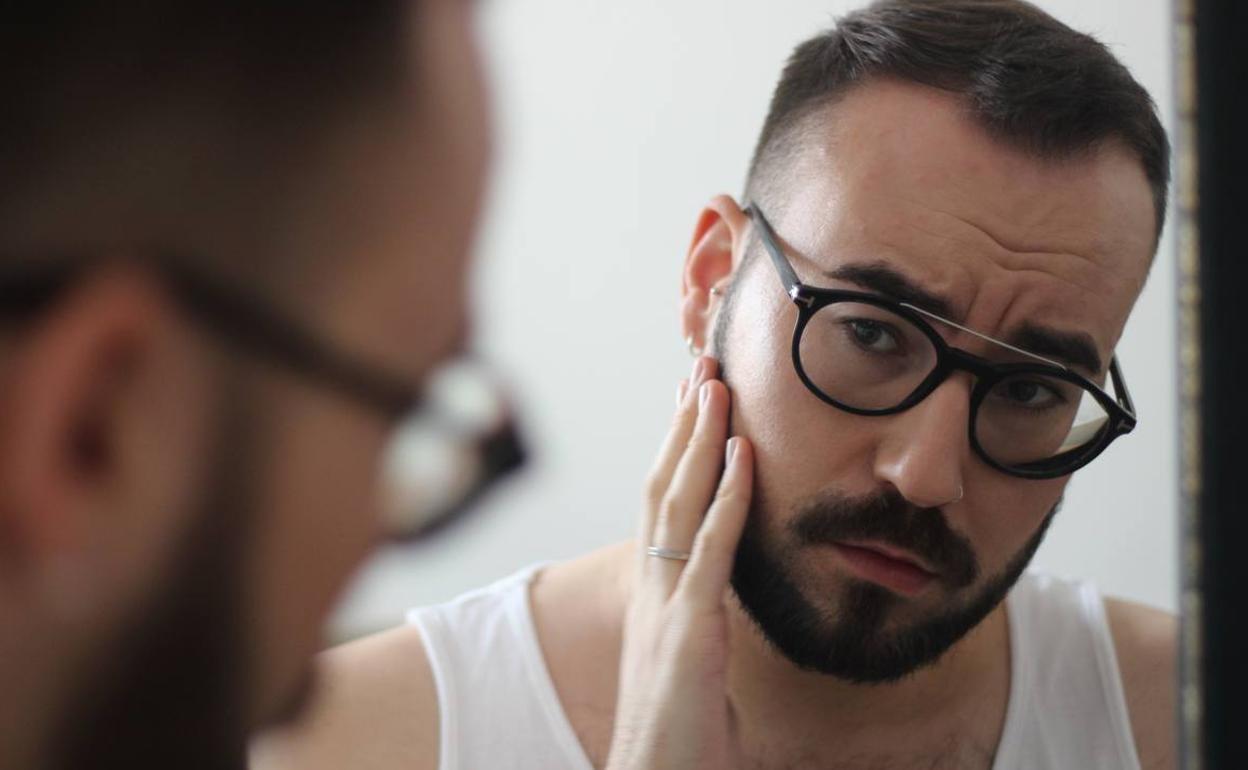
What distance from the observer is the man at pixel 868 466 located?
1038 mm

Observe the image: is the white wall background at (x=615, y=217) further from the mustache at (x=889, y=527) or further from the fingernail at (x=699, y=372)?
the mustache at (x=889, y=527)

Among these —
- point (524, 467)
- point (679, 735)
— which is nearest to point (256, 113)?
point (524, 467)

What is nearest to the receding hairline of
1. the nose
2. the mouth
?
the nose

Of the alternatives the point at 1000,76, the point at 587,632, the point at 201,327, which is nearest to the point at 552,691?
the point at 587,632

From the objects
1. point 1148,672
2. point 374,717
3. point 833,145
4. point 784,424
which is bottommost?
point 374,717

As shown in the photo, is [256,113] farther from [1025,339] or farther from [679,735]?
[1025,339]

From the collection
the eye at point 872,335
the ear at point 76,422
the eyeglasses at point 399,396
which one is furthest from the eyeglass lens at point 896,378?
the ear at point 76,422

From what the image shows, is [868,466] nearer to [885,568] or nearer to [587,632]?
[885,568]

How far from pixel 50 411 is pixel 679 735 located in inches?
27.6

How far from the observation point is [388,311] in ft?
1.32

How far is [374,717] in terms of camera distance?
1154 millimetres

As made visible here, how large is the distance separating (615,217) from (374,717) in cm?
72

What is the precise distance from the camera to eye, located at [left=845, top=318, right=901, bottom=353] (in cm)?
105

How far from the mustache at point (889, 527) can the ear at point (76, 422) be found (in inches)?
30.2
